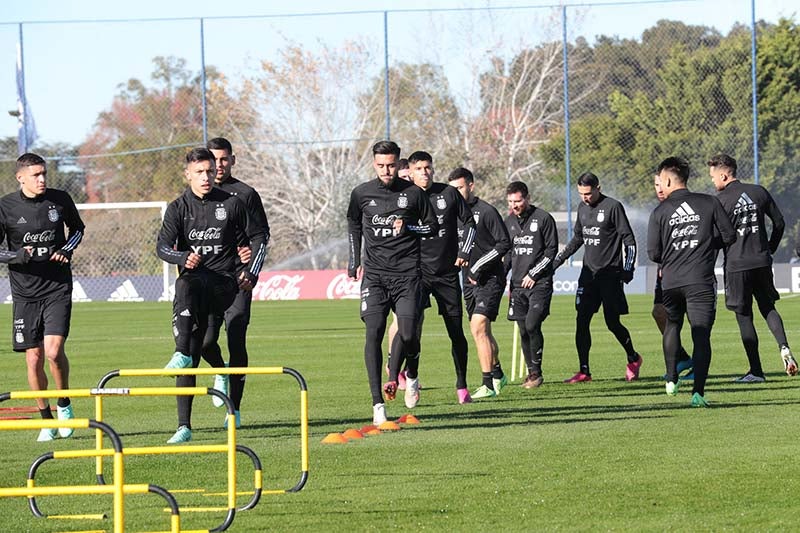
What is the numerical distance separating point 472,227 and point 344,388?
101 inches

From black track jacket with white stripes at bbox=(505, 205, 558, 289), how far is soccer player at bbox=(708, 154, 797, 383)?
5.96 ft

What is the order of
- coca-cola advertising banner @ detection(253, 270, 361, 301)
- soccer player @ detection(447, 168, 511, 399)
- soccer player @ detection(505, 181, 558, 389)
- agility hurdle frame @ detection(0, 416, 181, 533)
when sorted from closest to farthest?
agility hurdle frame @ detection(0, 416, 181, 533), soccer player @ detection(447, 168, 511, 399), soccer player @ detection(505, 181, 558, 389), coca-cola advertising banner @ detection(253, 270, 361, 301)

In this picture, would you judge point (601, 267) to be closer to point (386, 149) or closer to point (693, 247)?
point (693, 247)

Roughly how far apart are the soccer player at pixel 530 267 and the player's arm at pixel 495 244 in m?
0.89

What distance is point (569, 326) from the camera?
84.6 ft

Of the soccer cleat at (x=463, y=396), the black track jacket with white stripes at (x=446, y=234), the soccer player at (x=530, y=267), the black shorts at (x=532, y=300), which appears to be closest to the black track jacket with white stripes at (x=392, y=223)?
the black track jacket with white stripes at (x=446, y=234)

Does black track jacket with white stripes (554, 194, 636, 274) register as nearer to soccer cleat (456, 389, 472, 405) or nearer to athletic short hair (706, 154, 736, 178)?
athletic short hair (706, 154, 736, 178)

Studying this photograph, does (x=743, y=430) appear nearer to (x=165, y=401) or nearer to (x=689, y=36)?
(x=165, y=401)

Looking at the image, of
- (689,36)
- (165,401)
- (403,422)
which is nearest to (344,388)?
(165,401)

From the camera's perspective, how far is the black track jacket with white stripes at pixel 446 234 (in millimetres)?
13594

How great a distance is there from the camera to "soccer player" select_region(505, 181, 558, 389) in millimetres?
15438

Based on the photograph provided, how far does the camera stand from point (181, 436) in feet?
35.6

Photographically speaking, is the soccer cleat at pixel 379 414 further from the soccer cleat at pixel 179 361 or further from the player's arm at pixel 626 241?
the player's arm at pixel 626 241

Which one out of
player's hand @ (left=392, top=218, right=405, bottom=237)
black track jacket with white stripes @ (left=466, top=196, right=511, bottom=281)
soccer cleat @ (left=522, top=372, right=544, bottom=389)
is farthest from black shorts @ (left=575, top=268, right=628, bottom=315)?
player's hand @ (left=392, top=218, right=405, bottom=237)
